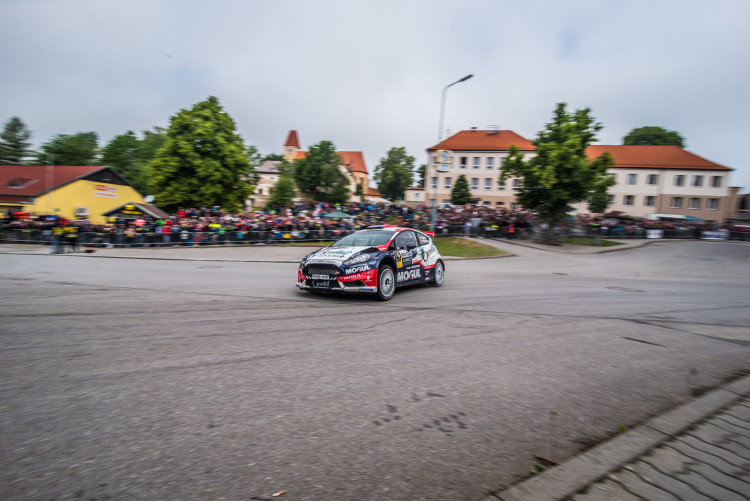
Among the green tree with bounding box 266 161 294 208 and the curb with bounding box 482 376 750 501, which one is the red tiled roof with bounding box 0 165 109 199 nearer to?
the green tree with bounding box 266 161 294 208

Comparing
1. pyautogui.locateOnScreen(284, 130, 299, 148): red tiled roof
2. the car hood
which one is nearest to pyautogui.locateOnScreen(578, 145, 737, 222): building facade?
the car hood

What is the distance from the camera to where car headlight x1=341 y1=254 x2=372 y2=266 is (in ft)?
28.0

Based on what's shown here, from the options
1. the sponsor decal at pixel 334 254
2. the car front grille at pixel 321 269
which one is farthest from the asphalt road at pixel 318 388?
the sponsor decal at pixel 334 254

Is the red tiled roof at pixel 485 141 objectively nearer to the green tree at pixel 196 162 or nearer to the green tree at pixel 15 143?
the green tree at pixel 196 162

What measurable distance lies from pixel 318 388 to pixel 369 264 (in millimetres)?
4962

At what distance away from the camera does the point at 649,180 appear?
61.2m

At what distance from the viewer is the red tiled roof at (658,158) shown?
5981cm

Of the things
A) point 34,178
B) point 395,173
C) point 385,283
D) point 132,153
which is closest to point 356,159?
point 395,173

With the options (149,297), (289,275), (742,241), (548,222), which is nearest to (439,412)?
(149,297)

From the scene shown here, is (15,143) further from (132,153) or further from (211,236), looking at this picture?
(211,236)

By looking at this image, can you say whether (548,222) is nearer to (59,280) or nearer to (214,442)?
(59,280)

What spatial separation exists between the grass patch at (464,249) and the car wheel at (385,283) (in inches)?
616

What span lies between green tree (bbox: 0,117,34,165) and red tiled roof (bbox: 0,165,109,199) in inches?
1901

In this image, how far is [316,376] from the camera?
13.4 ft
